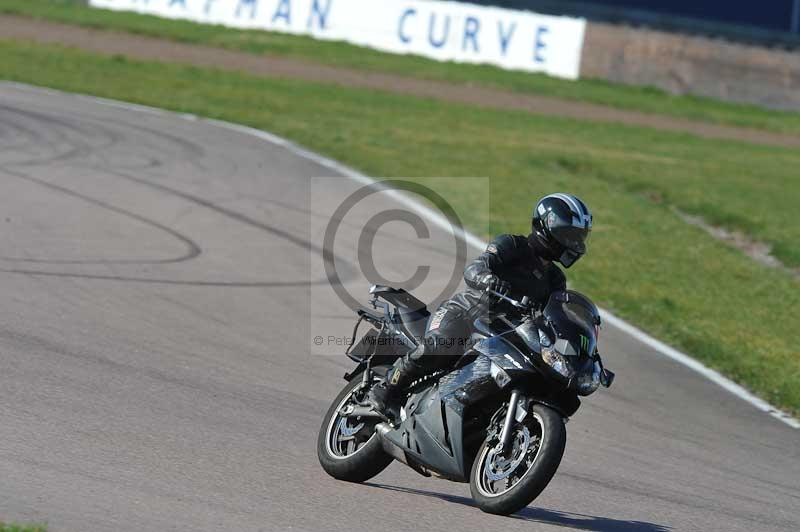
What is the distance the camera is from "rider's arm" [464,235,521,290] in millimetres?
6672

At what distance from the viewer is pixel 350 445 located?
7.45 metres

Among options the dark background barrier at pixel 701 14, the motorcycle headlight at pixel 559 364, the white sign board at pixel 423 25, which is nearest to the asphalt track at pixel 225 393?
the motorcycle headlight at pixel 559 364

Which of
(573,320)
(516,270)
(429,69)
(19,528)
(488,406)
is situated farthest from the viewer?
(429,69)

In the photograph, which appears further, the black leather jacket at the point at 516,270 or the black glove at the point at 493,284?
the black leather jacket at the point at 516,270

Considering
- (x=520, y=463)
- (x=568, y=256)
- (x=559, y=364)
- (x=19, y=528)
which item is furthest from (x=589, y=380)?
(x=19, y=528)

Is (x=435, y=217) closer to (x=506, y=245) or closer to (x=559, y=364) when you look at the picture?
(x=506, y=245)

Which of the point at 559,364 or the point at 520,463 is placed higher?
the point at 559,364

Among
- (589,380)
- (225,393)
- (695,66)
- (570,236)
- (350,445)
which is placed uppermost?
(570,236)

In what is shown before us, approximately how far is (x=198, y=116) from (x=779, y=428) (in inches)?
586

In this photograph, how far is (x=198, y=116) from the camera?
22922 millimetres

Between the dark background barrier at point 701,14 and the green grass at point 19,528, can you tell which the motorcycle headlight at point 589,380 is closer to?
the green grass at point 19,528

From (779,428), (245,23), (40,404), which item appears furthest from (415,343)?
(245,23)

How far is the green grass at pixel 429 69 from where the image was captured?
33.1 meters

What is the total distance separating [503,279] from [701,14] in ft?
148
